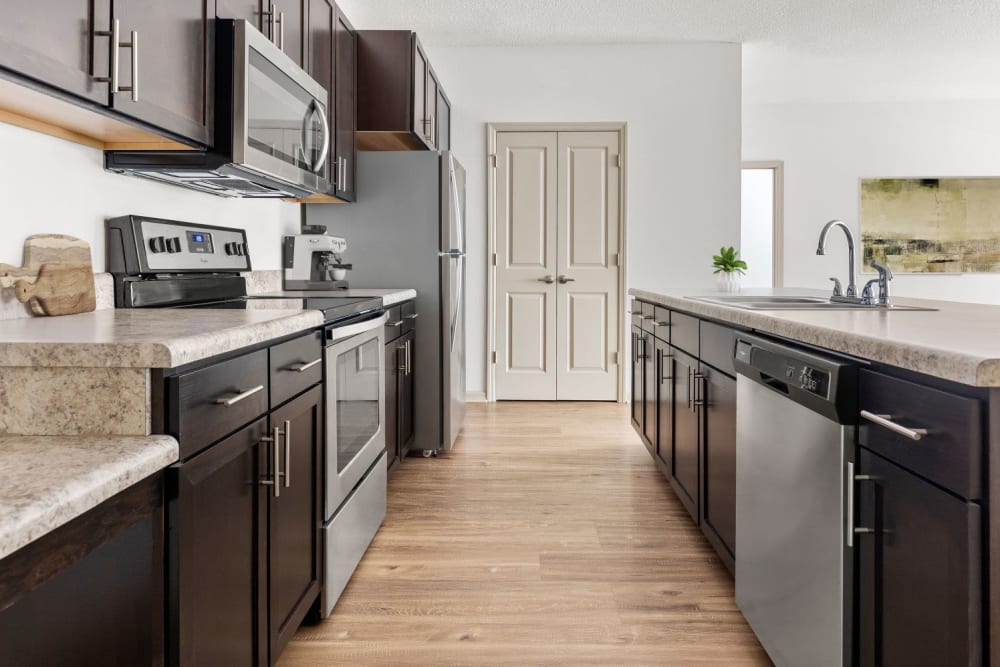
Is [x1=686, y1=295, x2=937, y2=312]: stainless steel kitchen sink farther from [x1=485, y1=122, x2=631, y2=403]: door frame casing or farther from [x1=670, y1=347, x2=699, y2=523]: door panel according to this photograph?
[x1=485, y1=122, x2=631, y2=403]: door frame casing

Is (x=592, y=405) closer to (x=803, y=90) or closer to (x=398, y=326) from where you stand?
(x=398, y=326)

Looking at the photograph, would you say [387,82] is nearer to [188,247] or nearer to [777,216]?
[188,247]

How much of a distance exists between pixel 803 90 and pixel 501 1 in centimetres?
332

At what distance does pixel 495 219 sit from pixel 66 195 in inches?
147

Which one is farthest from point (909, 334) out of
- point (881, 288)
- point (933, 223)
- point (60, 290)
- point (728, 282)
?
point (933, 223)

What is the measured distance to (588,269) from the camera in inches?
214

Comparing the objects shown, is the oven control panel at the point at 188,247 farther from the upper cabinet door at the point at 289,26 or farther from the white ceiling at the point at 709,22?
the white ceiling at the point at 709,22

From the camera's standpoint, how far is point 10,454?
96 cm

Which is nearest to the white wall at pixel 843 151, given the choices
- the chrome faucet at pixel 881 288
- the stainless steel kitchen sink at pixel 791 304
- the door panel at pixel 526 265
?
the door panel at pixel 526 265

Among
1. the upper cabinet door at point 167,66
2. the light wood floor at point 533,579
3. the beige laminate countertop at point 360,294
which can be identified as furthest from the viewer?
the beige laminate countertop at point 360,294

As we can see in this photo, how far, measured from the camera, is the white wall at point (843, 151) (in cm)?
695

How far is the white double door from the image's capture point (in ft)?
17.7

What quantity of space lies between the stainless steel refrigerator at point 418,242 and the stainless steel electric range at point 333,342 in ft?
3.22

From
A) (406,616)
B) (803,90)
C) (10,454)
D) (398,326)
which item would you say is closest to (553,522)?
(406,616)
